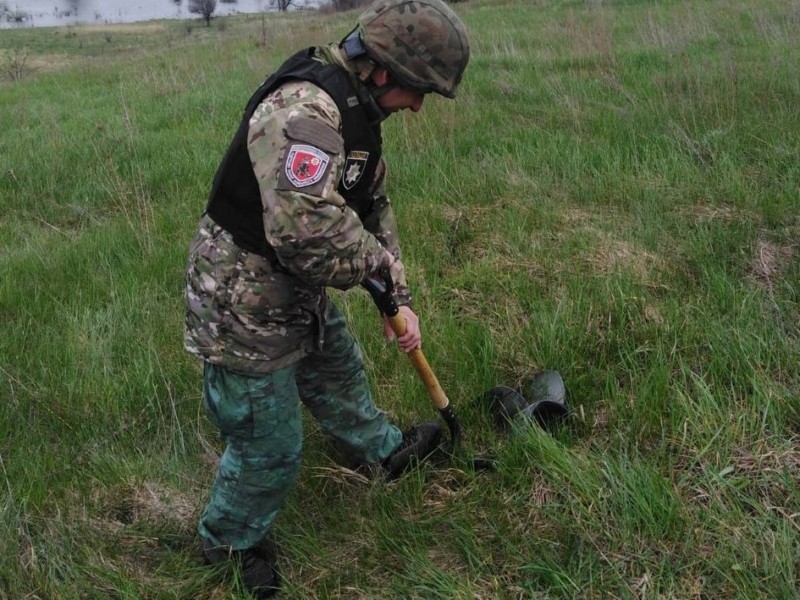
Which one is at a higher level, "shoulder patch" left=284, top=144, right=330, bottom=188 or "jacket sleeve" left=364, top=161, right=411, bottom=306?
"shoulder patch" left=284, top=144, right=330, bottom=188

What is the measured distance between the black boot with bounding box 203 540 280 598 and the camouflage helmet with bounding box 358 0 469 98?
1545 mm

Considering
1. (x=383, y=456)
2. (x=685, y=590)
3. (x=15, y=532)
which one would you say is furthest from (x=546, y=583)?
(x=15, y=532)

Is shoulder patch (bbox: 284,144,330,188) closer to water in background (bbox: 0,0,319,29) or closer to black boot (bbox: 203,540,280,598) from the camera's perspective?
black boot (bbox: 203,540,280,598)

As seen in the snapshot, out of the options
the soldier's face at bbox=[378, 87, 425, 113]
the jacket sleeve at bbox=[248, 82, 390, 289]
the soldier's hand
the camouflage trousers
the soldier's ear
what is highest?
the soldier's ear

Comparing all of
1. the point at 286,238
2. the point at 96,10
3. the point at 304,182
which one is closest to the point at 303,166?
the point at 304,182

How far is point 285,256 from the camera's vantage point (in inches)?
71.9

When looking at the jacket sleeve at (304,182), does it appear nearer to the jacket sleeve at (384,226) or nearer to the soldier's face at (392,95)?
the soldier's face at (392,95)

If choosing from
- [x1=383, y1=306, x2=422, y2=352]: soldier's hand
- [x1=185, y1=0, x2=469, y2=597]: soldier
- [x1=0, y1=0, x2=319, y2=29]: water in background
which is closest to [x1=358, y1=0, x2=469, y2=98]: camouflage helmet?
[x1=185, y1=0, x2=469, y2=597]: soldier

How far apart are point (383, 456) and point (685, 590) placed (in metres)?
1.13

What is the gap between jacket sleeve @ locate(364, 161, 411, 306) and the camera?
7.73 feet

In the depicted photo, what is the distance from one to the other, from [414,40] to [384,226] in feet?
2.33

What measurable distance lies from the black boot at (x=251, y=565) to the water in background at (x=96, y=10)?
5066cm

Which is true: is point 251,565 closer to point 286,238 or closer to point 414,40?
point 286,238

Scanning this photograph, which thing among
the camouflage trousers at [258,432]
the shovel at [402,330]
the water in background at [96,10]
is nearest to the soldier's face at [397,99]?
the shovel at [402,330]
